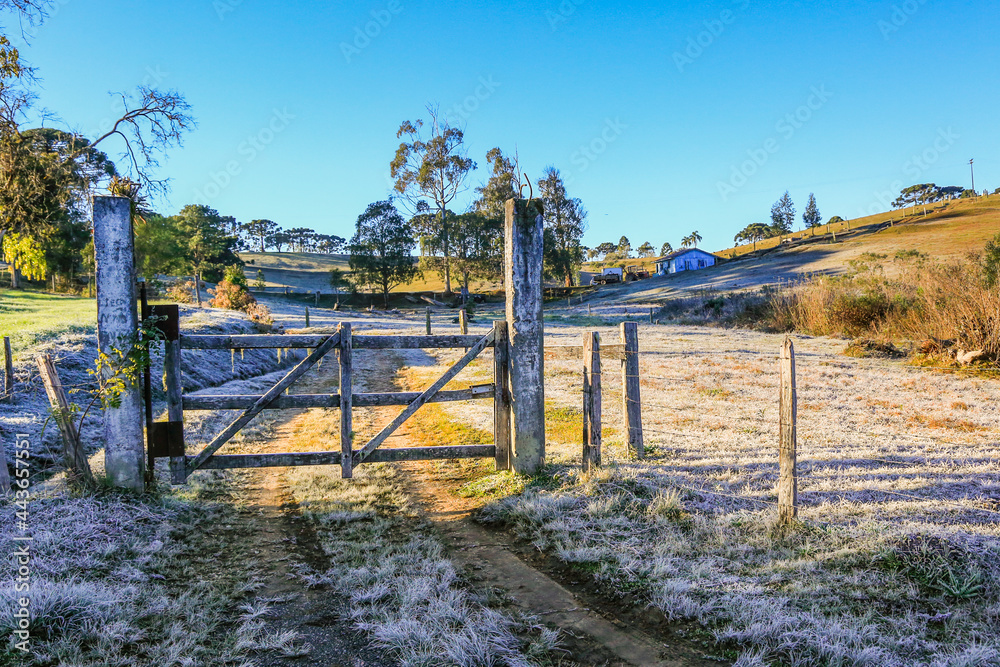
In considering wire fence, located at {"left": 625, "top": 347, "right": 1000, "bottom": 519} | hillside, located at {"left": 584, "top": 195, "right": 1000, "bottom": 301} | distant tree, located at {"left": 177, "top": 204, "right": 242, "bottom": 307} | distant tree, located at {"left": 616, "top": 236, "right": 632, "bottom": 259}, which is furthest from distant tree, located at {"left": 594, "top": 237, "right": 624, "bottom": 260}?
wire fence, located at {"left": 625, "top": 347, "right": 1000, "bottom": 519}

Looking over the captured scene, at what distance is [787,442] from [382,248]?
61.4 metres

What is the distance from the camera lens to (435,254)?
6819 centimetres

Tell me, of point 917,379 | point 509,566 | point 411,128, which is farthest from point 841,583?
point 411,128

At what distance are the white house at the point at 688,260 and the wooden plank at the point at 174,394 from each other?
86.5m

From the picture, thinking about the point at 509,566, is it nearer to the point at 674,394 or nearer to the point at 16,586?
the point at 16,586

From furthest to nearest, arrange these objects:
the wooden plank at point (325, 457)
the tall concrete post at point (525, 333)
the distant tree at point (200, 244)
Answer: the distant tree at point (200, 244), the tall concrete post at point (525, 333), the wooden plank at point (325, 457)

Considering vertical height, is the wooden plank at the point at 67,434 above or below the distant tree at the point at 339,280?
below

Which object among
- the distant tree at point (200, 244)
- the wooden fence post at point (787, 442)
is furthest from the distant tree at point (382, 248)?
the wooden fence post at point (787, 442)

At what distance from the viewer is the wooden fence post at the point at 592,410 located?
22.4 feet

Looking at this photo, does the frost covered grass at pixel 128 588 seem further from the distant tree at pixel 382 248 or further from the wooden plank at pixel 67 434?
the distant tree at pixel 382 248

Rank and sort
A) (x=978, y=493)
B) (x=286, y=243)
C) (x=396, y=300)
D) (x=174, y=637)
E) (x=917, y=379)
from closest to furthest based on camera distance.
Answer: (x=174, y=637) → (x=978, y=493) → (x=917, y=379) → (x=396, y=300) → (x=286, y=243)

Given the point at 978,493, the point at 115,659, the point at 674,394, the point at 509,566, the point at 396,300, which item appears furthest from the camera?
the point at 396,300

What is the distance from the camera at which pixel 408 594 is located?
4.37 metres

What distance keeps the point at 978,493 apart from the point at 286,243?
500 ft
